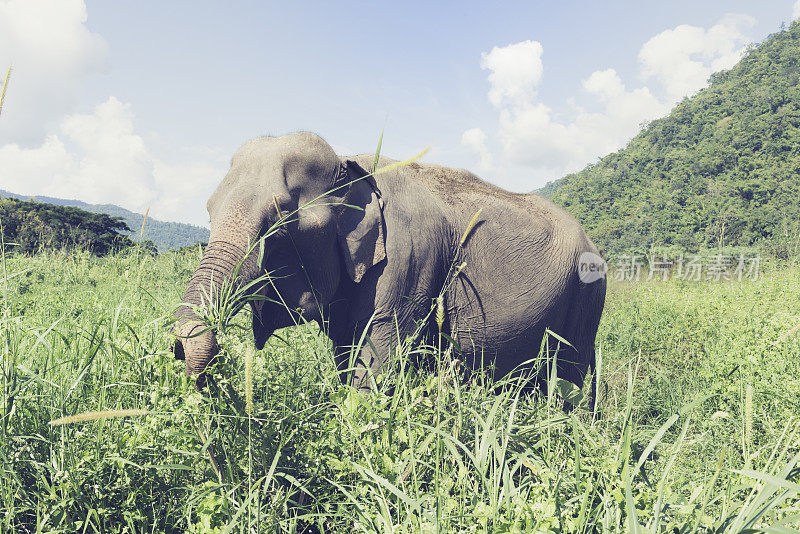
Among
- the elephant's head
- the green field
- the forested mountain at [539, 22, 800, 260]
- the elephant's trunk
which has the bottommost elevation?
the green field

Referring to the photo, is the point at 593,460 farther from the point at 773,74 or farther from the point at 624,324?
the point at 773,74

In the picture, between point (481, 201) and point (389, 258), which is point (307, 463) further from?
point (481, 201)

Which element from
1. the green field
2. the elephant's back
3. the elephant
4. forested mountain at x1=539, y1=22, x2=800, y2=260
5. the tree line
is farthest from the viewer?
forested mountain at x1=539, y1=22, x2=800, y2=260

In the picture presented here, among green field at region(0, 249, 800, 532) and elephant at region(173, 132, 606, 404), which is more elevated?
elephant at region(173, 132, 606, 404)

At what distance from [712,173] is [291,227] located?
60.2 m

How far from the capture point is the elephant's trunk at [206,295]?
6.40ft

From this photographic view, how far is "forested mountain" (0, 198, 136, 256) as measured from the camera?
13345 millimetres

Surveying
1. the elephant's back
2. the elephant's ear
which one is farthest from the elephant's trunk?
the elephant's back

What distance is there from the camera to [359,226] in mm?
3143

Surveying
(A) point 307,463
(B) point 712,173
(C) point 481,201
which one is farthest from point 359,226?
(B) point 712,173

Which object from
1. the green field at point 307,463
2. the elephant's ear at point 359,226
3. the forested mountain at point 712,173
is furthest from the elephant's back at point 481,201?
the forested mountain at point 712,173

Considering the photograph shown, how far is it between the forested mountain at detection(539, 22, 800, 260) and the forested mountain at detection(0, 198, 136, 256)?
125 ft

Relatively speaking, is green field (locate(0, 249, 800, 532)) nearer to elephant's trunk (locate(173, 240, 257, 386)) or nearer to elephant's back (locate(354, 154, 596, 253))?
elephant's trunk (locate(173, 240, 257, 386))

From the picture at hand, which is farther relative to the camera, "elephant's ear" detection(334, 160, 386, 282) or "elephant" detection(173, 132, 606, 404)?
"elephant's ear" detection(334, 160, 386, 282)
